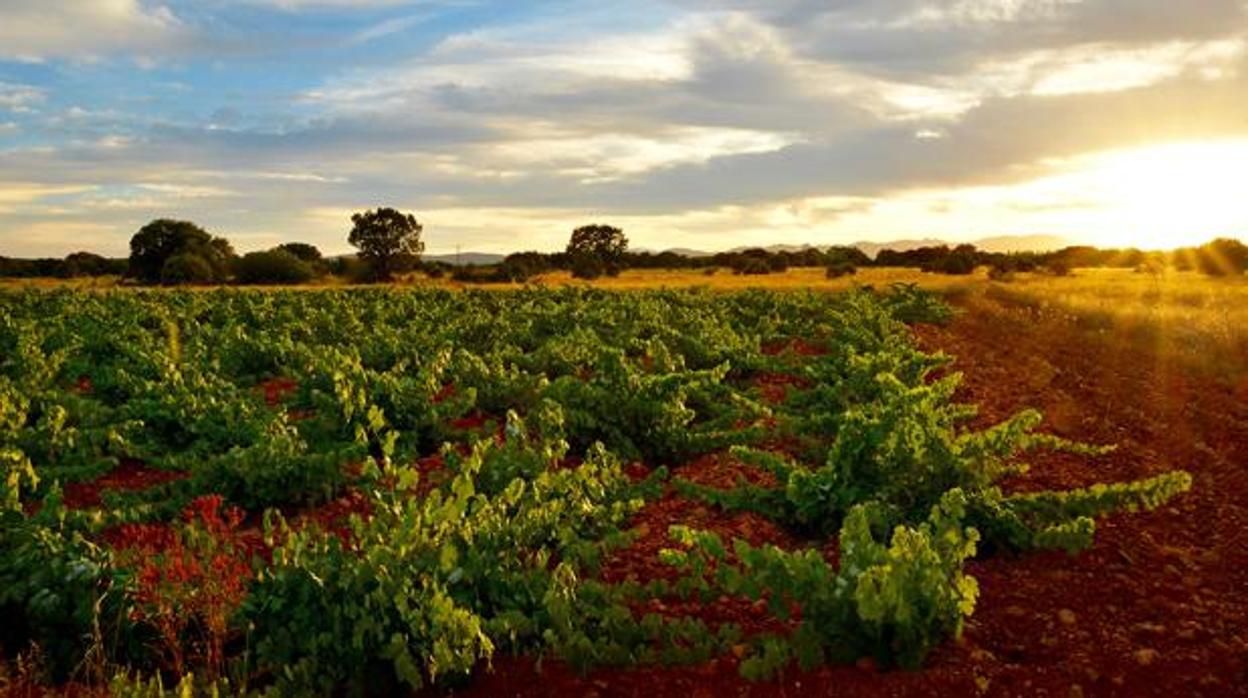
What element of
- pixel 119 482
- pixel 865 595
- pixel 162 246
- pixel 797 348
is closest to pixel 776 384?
pixel 797 348

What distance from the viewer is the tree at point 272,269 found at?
2625 inches

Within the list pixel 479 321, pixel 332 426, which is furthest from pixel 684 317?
pixel 332 426

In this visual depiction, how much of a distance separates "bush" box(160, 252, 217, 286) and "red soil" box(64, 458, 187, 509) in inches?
2205

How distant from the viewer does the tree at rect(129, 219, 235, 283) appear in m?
72.7

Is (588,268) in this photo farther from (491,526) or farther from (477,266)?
(491,526)

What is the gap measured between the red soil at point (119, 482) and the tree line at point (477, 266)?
2149 inches

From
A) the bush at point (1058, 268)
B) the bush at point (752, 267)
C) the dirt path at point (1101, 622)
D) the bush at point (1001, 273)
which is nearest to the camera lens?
the dirt path at point (1101, 622)

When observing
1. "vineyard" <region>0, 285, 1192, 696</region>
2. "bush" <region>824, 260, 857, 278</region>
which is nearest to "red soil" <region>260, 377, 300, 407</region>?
"vineyard" <region>0, 285, 1192, 696</region>

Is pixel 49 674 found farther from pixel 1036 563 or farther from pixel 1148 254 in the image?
pixel 1148 254

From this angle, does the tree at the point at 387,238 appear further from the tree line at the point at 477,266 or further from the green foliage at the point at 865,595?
the green foliage at the point at 865,595

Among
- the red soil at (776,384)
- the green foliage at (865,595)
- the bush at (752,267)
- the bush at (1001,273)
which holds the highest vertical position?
the bush at (752,267)

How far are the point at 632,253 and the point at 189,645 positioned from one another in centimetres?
8840

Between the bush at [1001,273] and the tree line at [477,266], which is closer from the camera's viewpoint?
the bush at [1001,273]

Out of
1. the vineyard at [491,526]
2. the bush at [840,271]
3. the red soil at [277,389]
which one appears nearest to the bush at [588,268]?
the bush at [840,271]
